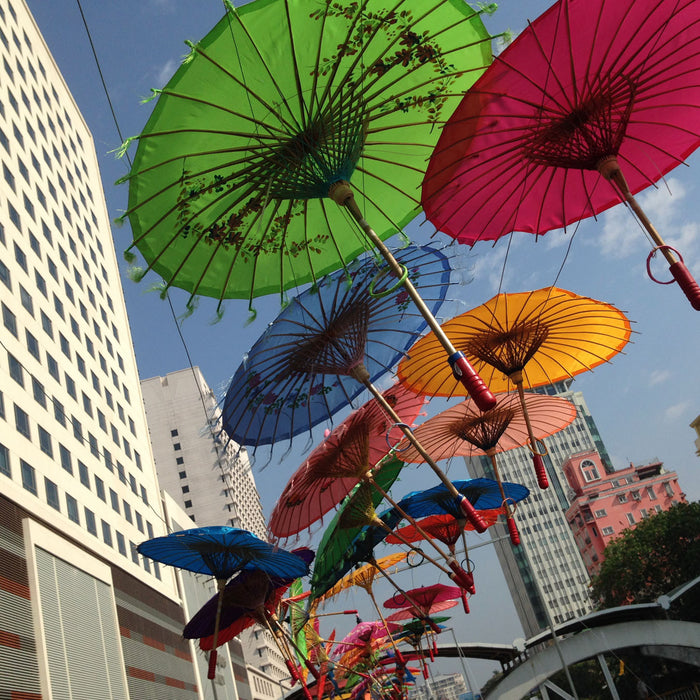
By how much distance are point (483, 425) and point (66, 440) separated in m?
25.5

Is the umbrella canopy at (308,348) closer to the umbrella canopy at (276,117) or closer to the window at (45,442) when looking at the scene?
the umbrella canopy at (276,117)

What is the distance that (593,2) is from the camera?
17.4ft

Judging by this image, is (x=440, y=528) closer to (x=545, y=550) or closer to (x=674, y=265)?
(x=674, y=265)

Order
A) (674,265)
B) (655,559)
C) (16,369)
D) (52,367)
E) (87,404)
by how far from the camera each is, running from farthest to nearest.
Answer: (655,559)
(87,404)
(52,367)
(16,369)
(674,265)

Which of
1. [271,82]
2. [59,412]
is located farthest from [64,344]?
[271,82]

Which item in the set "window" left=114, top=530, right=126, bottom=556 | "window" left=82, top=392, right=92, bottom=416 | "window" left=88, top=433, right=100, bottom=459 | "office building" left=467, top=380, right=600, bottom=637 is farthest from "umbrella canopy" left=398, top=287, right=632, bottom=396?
"office building" left=467, top=380, right=600, bottom=637

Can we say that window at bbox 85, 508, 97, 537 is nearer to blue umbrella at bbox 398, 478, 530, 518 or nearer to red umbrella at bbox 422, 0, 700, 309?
blue umbrella at bbox 398, 478, 530, 518

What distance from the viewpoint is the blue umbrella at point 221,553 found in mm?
12570

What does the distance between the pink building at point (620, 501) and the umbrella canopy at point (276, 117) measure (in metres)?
92.5

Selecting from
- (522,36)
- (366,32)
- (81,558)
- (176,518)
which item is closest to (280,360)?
(366,32)

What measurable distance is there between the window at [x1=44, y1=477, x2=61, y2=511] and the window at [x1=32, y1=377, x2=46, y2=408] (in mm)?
3515

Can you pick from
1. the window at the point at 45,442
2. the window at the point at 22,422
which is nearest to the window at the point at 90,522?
the window at the point at 45,442

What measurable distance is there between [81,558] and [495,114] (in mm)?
29817

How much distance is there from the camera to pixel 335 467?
11383mm
